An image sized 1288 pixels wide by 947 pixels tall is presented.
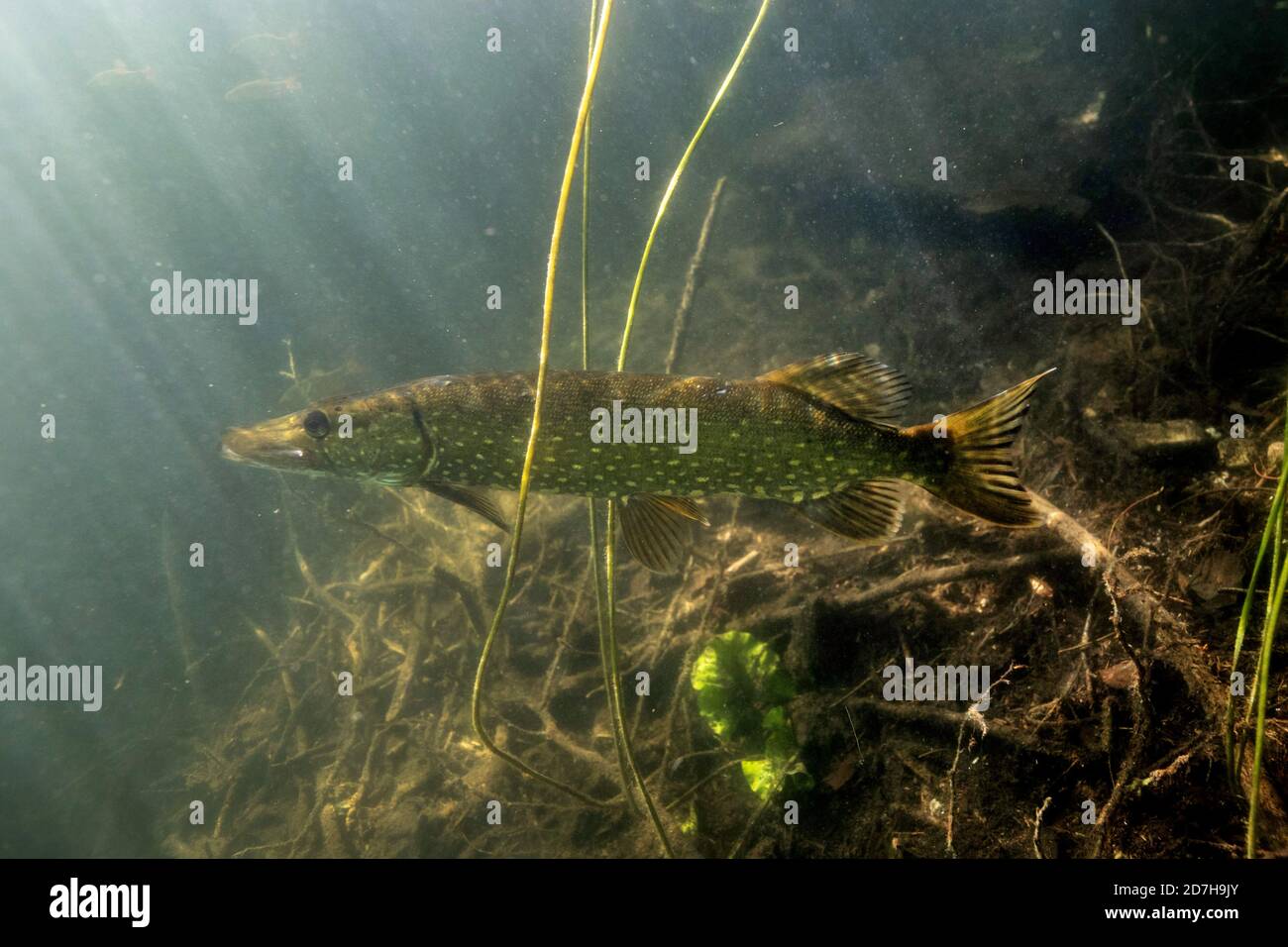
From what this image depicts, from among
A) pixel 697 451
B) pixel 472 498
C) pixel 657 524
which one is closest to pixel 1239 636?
pixel 697 451

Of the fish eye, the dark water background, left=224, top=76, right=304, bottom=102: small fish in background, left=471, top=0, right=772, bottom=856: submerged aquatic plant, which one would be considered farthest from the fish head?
left=224, top=76, right=304, bottom=102: small fish in background

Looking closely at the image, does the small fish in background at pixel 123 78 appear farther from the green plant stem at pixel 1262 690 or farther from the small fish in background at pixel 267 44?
the green plant stem at pixel 1262 690

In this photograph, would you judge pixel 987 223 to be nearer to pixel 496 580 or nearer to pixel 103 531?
pixel 496 580

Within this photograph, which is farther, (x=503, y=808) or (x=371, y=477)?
(x=503, y=808)

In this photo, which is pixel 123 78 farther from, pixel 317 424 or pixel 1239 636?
pixel 1239 636

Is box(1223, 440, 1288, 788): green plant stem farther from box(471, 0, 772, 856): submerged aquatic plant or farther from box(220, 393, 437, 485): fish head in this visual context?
box(220, 393, 437, 485): fish head

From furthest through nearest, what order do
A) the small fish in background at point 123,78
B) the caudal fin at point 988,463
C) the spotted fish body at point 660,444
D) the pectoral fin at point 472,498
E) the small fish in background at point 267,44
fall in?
the small fish in background at point 267,44
the small fish in background at point 123,78
the pectoral fin at point 472,498
the spotted fish body at point 660,444
the caudal fin at point 988,463

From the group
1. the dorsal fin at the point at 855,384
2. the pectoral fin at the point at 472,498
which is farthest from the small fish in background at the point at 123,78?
the dorsal fin at the point at 855,384

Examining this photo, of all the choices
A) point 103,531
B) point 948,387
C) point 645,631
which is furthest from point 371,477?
point 103,531

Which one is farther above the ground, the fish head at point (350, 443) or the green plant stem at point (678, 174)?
the green plant stem at point (678, 174)
